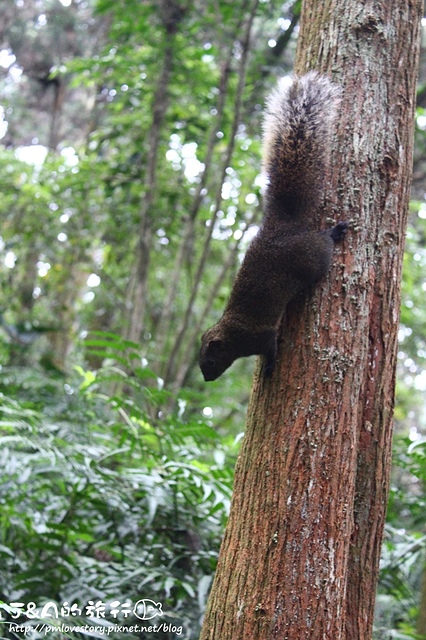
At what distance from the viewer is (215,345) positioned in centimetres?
363

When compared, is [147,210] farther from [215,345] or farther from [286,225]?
[286,225]

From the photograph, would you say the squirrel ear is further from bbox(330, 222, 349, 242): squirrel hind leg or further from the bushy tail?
bbox(330, 222, 349, 242): squirrel hind leg

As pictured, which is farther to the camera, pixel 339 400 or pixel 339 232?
pixel 339 232

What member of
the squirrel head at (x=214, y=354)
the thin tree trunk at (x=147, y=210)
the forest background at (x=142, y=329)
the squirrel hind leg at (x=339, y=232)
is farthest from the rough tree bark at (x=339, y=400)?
the thin tree trunk at (x=147, y=210)

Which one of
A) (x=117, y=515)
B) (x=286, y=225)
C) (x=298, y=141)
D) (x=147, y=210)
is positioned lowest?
(x=117, y=515)

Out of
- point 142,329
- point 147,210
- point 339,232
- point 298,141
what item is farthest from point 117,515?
point 147,210

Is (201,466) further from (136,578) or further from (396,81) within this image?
(396,81)

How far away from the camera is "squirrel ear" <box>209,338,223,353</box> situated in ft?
11.7

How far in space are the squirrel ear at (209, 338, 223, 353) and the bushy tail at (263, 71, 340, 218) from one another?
0.89 meters

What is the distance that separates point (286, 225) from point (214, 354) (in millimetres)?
1014

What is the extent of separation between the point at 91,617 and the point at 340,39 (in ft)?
8.27

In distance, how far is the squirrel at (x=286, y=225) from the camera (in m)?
2.46

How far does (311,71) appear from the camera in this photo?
2.56 meters

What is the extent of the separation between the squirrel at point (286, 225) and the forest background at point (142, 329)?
1.85 feet
